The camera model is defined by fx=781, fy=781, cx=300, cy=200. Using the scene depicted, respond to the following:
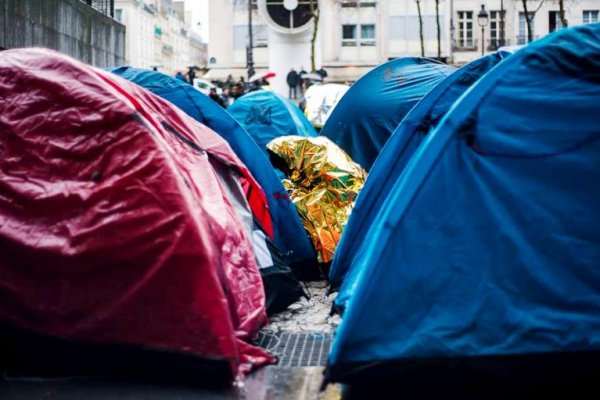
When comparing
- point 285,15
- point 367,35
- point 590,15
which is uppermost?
point 590,15

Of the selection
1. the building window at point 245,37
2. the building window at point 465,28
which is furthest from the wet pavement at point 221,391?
the building window at point 465,28

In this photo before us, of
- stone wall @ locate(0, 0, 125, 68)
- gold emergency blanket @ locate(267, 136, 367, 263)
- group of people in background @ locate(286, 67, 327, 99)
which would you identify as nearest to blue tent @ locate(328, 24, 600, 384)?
gold emergency blanket @ locate(267, 136, 367, 263)

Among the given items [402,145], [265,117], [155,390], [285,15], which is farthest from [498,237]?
[285,15]

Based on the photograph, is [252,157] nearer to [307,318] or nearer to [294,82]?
[307,318]

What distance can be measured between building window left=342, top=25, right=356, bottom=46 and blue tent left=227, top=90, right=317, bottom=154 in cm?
3891

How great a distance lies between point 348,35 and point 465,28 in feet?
23.7

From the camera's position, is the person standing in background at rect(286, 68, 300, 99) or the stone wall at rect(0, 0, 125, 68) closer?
the stone wall at rect(0, 0, 125, 68)

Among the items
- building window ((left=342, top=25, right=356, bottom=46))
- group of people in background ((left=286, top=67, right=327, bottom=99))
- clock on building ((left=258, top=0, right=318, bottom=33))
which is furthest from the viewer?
building window ((left=342, top=25, right=356, bottom=46))

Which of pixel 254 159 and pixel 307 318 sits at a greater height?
pixel 254 159

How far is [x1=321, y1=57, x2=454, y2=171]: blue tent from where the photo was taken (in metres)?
9.65

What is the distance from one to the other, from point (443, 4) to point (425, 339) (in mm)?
45826

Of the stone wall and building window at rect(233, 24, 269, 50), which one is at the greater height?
building window at rect(233, 24, 269, 50)

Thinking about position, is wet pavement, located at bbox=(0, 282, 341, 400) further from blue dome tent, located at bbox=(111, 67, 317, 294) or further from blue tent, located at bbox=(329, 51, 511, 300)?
blue dome tent, located at bbox=(111, 67, 317, 294)

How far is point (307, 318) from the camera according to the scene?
5.86 m
